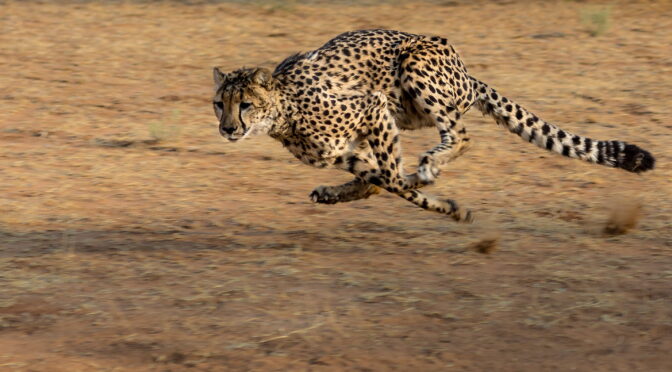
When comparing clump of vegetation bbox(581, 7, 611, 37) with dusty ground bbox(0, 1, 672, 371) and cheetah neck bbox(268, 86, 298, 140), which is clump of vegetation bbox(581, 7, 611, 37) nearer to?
dusty ground bbox(0, 1, 672, 371)

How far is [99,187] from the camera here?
294 inches

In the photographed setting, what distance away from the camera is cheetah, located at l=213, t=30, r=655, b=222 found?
598 centimetres

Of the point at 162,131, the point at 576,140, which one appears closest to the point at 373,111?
the point at 576,140

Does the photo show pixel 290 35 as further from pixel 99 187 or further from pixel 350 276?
pixel 350 276

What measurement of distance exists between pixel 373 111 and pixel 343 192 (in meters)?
0.56

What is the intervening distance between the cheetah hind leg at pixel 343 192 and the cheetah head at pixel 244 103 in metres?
0.69

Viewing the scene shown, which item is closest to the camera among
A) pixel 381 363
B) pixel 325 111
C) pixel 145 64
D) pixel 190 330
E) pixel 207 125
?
pixel 381 363

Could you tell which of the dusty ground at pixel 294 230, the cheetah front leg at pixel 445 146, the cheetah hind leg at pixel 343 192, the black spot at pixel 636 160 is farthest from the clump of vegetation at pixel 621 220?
the cheetah hind leg at pixel 343 192

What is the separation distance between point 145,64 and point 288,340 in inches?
246

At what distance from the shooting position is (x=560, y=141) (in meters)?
6.72

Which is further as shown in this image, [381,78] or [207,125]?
[207,125]

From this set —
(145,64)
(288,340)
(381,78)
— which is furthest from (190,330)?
(145,64)

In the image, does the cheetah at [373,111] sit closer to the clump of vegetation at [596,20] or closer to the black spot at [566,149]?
the black spot at [566,149]

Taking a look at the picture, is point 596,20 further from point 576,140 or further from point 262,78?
point 262,78
